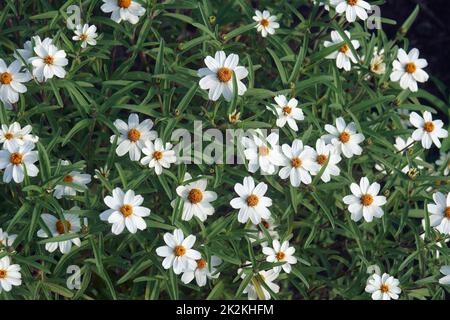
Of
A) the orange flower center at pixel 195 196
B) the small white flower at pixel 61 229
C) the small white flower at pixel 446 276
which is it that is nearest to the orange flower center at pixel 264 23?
the orange flower center at pixel 195 196

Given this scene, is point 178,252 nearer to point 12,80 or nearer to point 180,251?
point 180,251

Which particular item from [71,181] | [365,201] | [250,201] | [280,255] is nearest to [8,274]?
[71,181]

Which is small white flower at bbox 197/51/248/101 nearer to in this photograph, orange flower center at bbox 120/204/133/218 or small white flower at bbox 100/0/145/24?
small white flower at bbox 100/0/145/24

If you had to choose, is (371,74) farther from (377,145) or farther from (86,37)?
(86,37)

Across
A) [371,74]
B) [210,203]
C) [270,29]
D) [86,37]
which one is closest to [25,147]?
[86,37]

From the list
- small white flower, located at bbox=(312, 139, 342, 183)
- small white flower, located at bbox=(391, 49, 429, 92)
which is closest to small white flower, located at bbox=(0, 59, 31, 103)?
small white flower, located at bbox=(312, 139, 342, 183)

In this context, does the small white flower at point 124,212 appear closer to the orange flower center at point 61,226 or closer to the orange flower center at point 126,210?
the orange flower center at point 126,210
